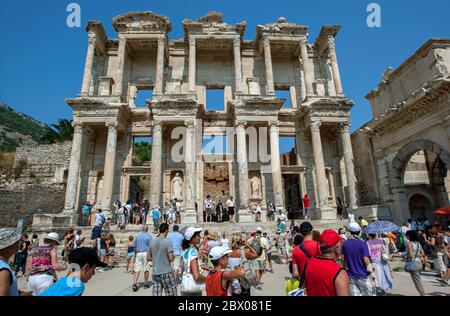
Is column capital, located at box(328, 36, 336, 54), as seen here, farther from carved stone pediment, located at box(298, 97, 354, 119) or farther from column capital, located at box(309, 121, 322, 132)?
column capital, located at box(309, 121, 322, 132)

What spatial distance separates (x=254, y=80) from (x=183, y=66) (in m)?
6.15

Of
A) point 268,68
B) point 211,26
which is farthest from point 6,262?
point 211,26

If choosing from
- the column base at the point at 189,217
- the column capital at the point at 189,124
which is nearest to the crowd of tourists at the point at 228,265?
the column base at the point at 189,217

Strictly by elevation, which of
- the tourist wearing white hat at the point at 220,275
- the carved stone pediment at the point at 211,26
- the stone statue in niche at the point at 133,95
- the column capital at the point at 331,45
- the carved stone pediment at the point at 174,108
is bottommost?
the tourist wearing white hat at the point at 220,275

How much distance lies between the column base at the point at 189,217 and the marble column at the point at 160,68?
29.7 feet

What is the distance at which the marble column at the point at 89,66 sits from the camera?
64.2 feet

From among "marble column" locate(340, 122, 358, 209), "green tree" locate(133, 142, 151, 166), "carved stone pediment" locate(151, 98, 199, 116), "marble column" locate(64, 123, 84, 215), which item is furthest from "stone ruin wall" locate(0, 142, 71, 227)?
"marble column" locate(340, 122, 358, 209)

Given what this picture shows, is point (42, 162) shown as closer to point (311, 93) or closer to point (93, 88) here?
point (93, 88)

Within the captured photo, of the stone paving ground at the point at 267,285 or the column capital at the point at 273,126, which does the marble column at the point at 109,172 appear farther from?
the column capital at the point at 273,126

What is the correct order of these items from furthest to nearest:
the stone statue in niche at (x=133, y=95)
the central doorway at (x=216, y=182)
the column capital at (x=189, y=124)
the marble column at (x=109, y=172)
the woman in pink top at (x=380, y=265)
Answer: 1. the central doorway at (x=216, y=182)
2. the stone statue in niche at (x=133, y=95)
3. the column capital at (x=189, y=124)
4. the marble column at (x=109, y=172)
5. the woman in pink top at (x=380, y=265)

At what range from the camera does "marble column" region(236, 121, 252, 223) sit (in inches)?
647

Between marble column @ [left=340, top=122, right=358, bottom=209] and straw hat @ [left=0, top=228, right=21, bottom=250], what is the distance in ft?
59.5

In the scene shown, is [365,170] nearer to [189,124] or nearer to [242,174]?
[242,174]

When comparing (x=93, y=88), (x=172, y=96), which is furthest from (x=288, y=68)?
(x=93, y=88)
